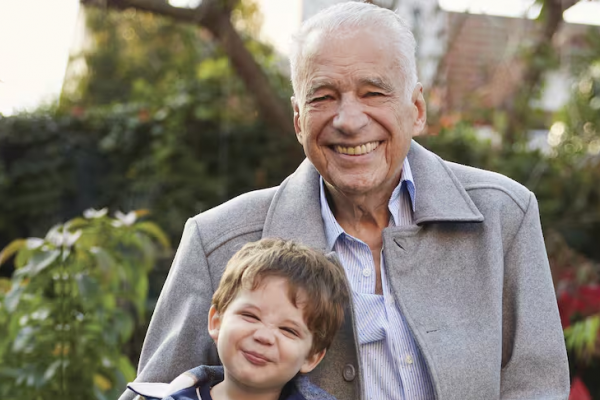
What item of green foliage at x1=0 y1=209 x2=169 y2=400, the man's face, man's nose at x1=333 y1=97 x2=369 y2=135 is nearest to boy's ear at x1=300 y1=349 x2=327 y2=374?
the man's face

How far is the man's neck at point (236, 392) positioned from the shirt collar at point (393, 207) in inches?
19.0

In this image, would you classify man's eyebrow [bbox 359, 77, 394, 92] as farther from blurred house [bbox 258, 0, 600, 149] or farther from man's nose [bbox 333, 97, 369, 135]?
blurred house [bbox 258, 0, 600, 149]

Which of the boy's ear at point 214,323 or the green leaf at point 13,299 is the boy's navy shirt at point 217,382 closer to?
the boy's ear at point 214,323

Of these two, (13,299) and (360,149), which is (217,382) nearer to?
(360,149)

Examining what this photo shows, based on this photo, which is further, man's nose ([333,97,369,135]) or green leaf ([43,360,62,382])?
green leaf ([43,360,62,382])

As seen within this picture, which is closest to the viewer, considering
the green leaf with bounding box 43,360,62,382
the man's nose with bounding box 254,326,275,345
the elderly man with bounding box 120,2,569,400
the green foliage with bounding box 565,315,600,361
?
the man's nose with bounding box 254,326,275,345

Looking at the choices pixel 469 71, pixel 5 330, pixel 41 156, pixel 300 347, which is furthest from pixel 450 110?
pixel 300 347

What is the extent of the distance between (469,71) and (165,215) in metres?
3.22

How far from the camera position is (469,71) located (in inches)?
308

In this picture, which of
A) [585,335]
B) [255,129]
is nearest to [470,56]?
[255,129]

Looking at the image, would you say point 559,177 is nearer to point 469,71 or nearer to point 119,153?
point 469,71

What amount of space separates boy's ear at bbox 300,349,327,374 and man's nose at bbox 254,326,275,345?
0.17 metres

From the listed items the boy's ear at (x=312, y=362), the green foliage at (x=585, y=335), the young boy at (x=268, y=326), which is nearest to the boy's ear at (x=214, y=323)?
the young boy at (x=268, y=326)

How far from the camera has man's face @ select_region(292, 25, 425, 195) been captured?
220 centimetres
